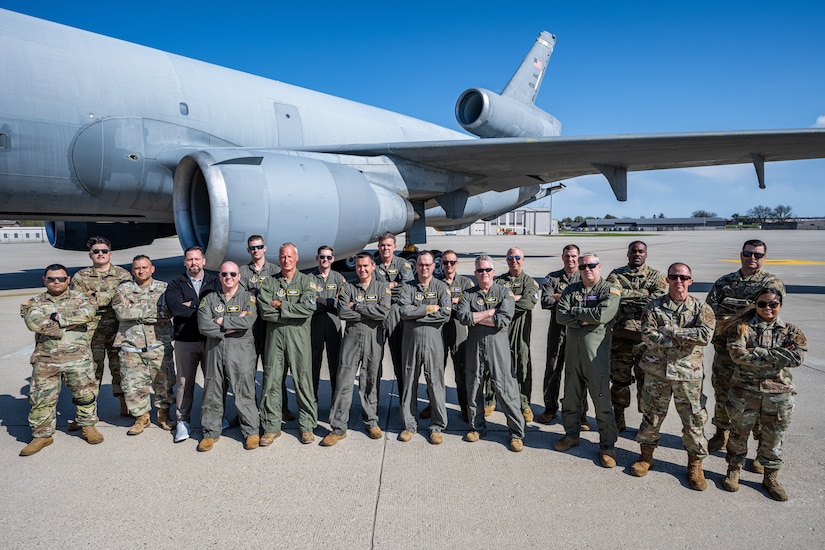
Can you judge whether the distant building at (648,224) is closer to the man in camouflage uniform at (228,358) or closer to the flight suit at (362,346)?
the flight suit at (362,346)

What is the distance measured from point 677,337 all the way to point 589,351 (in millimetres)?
617

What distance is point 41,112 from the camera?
6.63m

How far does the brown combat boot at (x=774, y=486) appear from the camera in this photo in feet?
9.23

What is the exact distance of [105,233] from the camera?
11.5m

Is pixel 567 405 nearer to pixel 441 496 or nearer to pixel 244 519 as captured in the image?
pixel 441 496

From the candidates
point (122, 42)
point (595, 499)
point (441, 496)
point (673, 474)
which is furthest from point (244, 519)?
point (122, 42)

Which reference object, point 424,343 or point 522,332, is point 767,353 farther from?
point 424,343

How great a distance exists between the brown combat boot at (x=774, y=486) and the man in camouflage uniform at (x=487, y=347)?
1.52 metres

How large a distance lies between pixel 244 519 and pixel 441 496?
3.74 feet

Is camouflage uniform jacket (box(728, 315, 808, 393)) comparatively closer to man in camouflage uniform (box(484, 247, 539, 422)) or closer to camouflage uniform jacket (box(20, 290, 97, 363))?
man in camouflage uniform (box(484, 247, 539, 422))

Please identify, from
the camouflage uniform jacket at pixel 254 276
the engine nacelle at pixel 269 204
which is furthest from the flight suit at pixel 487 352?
the engine nacelle at pixel 269 204

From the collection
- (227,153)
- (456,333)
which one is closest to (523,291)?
(456,333)

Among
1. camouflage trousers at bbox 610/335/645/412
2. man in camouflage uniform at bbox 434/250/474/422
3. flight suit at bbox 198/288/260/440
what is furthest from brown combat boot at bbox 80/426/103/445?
camouflage trousers at bbox 610/335/645/412

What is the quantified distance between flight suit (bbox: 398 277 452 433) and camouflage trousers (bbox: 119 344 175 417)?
1944 mm
